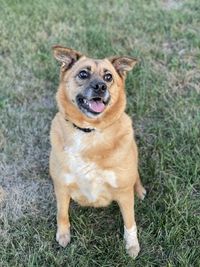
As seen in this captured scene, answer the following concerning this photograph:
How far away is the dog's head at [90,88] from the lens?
301 centimetres

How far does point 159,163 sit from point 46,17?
2.63 meters

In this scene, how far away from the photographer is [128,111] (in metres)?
4.43

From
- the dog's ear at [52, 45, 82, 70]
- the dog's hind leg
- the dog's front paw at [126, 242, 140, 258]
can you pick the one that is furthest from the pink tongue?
the dog's front paw at [126, 242, 140, 258]

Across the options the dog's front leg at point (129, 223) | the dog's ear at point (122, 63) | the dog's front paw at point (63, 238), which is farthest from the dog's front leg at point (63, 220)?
the dog's ear at point (122, 63)

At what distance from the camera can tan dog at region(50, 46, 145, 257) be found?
3.04 metres

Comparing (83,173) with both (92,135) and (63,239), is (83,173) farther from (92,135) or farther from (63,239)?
(63,239)

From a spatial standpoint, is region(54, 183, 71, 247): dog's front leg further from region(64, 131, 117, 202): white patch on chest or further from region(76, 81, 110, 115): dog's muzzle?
region(76, 81, 110, 115): dog's muzzle

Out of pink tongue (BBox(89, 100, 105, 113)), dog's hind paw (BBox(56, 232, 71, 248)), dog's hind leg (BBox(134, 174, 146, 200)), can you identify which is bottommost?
dog's hind paw (BBox(56, 232, 71, 248))

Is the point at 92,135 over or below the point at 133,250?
over

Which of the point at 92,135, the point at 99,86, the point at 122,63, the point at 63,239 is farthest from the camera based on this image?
the point at 63,239

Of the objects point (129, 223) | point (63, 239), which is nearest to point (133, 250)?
point (129, 223)

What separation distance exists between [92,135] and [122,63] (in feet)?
1.67

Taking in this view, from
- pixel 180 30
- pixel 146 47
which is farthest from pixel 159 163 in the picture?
pixel 180 30

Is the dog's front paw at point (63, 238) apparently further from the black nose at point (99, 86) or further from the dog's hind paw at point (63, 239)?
the black nose at point (99, 86)
